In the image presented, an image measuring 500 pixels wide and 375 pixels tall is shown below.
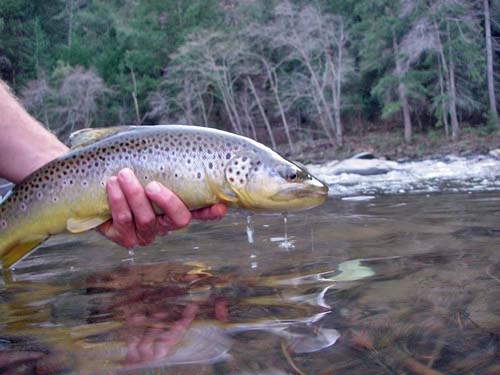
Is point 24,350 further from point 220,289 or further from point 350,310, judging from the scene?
point 350,310

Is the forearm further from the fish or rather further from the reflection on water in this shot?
the reflection on water

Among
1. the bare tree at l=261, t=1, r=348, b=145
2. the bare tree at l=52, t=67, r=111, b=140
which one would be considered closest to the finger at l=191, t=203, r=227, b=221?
the bare tree at l=261, t=1, r=348, b=145

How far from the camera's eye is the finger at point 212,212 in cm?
258

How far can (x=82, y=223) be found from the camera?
8.14 feet

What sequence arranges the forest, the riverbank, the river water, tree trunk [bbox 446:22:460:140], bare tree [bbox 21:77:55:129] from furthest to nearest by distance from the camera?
bare tree [bbox 21:77:55:129], the forest, tree trunk [bbox 446:22:460:140], the riverbank, the river water

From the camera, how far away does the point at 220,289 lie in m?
2.84

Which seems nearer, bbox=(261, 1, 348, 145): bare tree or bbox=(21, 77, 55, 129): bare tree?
bbox=(261, 1, 348, 145): bare tree

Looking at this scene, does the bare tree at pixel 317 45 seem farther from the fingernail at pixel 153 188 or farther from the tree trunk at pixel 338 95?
the fingernail at pixel 153 188

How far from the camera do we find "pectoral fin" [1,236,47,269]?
8.22 ft

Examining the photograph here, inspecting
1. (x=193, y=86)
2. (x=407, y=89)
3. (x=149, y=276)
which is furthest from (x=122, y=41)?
(x=149, y=276)

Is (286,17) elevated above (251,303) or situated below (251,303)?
above

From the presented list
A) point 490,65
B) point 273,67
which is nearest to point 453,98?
point 490,65

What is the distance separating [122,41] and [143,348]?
46978 millimetres

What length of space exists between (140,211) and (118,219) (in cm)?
13
